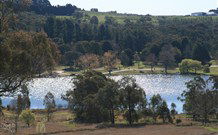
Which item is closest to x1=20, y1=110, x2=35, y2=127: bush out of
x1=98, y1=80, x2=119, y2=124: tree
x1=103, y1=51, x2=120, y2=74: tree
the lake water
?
x1=98, y1=80, x2=119, y2=124: tree

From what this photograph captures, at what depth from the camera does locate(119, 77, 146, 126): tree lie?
52.9 m

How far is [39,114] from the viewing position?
70875 millimetres

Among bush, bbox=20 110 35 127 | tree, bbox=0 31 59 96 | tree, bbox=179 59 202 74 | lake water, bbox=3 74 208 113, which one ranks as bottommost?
lake water, bbox=3 74 208 113

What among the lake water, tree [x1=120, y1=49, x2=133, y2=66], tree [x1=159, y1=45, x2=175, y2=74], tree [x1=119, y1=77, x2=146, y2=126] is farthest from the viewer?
tree [x1=120, y1=49, x2=133, y2=66]

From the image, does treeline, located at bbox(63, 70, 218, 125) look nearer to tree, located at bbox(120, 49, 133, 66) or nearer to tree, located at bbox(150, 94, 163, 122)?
tree, located at bbox(150, 94, 163, 122)

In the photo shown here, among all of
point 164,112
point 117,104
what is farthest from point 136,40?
point 117,104

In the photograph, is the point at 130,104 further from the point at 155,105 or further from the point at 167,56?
the point at 167,56

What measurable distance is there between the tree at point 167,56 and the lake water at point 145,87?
11.2 meters

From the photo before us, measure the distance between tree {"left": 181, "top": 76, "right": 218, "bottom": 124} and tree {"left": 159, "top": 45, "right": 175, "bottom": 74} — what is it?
77625mm

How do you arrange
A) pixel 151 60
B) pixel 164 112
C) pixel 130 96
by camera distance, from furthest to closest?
pixel 151 60
pixel 164 112
pixel 130 96

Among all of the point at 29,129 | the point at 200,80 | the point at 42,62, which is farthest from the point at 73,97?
the point at 42,62

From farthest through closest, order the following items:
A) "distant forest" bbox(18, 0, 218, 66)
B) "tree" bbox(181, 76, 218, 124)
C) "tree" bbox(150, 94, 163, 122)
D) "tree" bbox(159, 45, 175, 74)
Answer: "distant forest" bbox(18, 0, 218, 66)
"tree" bbox(159, 45, 175, 74)
"tree" bbox(150, 94, 163, 122)
"tree" bbox(181, 76, 218, 124)

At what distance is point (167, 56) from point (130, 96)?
289ft

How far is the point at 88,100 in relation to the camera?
57875 mm
